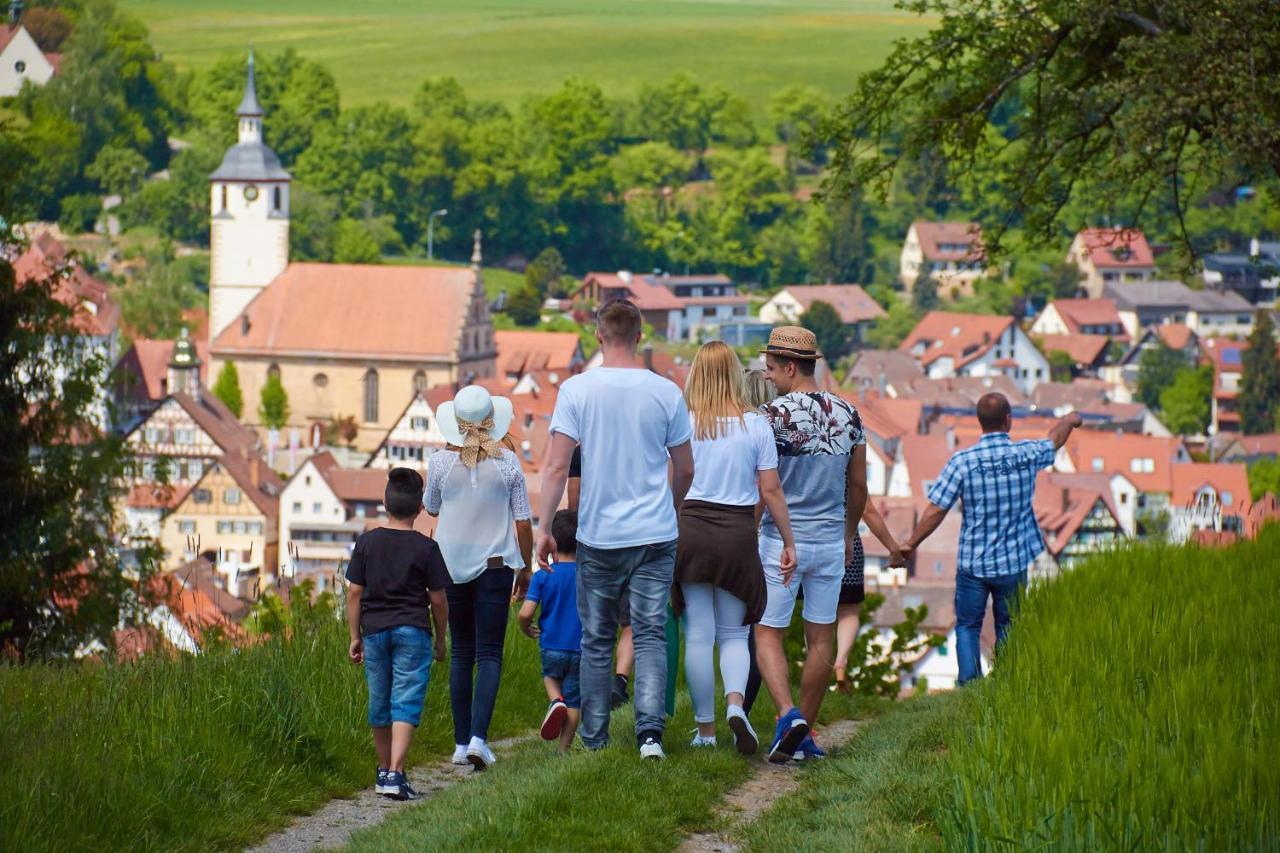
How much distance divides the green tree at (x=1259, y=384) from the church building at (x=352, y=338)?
115 ft

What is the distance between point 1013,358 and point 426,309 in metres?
43.2

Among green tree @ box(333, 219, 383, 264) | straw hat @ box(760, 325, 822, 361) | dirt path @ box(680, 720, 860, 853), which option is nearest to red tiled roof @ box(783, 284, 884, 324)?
green tree @ box(333, 219, 383, 264)

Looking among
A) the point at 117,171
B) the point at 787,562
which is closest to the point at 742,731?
the point at 787,562

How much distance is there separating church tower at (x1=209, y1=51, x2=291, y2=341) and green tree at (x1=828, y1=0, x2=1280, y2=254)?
7710cm

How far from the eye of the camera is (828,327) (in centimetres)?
12244

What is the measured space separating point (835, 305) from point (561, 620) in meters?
124

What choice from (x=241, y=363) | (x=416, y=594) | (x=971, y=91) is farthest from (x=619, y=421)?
(x=241, y=363)

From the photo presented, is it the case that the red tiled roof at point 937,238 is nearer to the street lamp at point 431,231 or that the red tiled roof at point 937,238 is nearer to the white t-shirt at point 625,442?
the street lamp at point 431,231

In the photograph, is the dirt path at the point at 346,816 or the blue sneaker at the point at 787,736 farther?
the blue sneaker at the point at 787,736

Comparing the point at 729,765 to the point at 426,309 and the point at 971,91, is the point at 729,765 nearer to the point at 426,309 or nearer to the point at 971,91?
the point at 971,91

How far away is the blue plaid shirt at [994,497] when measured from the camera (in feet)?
27.2

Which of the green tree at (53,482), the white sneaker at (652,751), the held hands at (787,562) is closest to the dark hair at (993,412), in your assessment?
the held hands at (787,562)

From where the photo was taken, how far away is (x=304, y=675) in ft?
25.6

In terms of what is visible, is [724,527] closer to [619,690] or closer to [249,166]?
[619,690]
